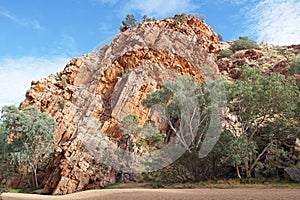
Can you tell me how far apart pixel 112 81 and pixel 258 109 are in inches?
1032

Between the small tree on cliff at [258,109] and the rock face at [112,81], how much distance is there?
1344 centimetres

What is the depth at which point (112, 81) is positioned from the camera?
3988 centimetres

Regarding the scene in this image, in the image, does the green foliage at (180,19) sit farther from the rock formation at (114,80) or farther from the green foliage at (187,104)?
the green foliage at (187,104)

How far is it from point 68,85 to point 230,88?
28077 millimetres

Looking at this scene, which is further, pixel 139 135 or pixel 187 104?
pixel 139 135

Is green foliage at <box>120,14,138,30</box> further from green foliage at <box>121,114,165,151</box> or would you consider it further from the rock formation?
green foliage at <box>121,114,165,151</box>

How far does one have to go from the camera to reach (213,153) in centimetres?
1848

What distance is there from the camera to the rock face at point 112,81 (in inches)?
1247

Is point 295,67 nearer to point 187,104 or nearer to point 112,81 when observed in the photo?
point 187,104

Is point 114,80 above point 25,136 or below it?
above

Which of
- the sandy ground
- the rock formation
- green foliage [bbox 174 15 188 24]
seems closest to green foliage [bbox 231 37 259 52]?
the rock formation

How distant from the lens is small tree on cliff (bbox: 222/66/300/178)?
16.6m

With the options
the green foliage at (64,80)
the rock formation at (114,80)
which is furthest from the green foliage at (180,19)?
the green foliage at (64,80)

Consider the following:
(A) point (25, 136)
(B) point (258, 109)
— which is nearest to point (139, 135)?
(A) point (25, 136)
